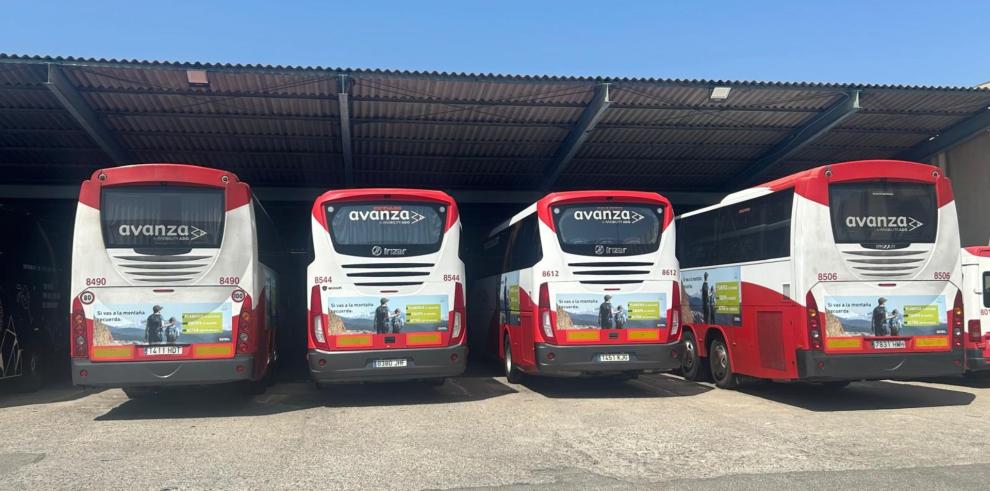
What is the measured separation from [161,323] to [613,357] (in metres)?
6.32

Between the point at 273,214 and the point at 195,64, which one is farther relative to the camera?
the point at 273,214

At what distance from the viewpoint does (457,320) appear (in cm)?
1122

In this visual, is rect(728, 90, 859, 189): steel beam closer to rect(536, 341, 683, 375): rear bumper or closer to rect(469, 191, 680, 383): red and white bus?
rect(469, 191, 680, 383): red and white bus

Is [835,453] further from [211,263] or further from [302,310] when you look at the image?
[302,310]

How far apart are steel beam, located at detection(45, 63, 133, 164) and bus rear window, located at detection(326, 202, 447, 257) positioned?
19.1 ft

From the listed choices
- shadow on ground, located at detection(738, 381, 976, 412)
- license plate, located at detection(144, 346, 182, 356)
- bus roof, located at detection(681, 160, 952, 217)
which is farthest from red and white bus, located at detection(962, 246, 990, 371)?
license plate, located at detection(144, 346, 182, 356)

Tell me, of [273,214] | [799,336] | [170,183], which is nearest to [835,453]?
[799,336]

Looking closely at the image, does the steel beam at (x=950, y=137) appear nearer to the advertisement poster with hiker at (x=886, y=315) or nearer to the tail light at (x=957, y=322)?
the tail light at (x=957, y=322)

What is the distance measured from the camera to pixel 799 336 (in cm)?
1005

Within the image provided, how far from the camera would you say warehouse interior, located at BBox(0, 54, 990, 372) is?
13859 millimetres

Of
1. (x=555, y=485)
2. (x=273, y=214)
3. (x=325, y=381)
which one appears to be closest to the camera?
(x=555, y=485)

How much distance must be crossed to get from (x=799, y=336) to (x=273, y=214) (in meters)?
17.3

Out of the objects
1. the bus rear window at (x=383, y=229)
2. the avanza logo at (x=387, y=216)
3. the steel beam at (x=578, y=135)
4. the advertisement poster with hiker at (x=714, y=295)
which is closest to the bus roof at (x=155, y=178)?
the bus rear window at (x=383, y=229)

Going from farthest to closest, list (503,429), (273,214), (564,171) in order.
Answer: (273,214), (564,171), (503,429)
